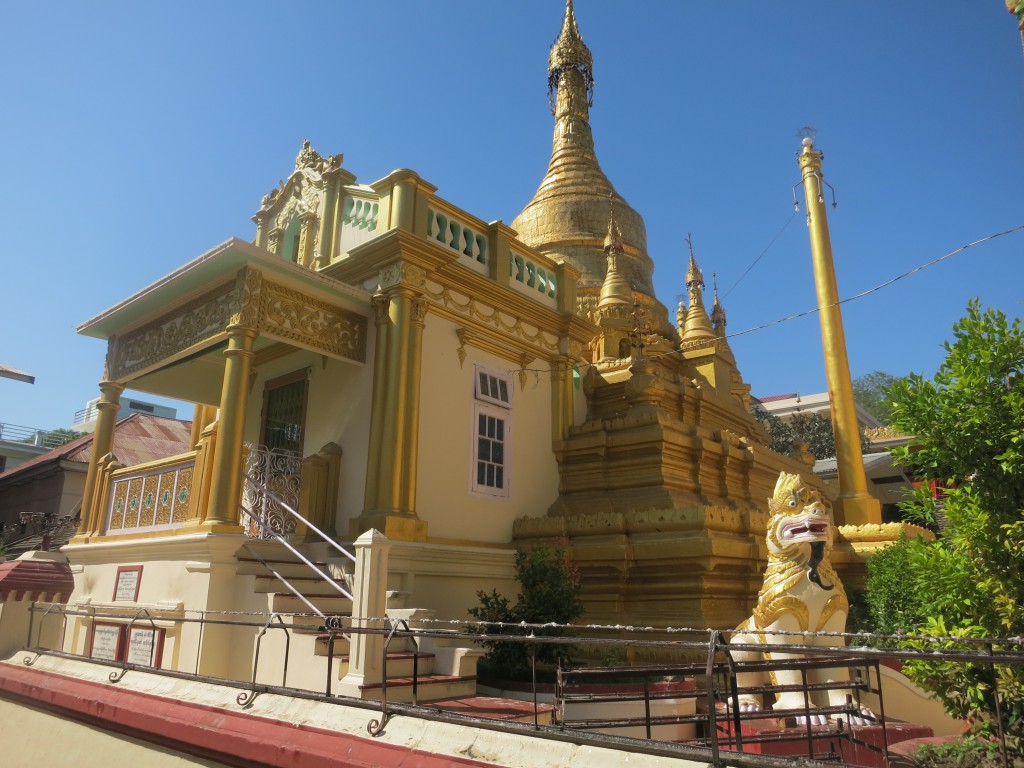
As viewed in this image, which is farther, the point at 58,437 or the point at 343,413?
the point at 58,437

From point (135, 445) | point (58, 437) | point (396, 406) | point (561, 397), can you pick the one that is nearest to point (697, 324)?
point (561, 397)

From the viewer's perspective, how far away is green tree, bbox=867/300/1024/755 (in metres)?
4.45

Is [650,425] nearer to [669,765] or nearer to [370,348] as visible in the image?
[370,348]

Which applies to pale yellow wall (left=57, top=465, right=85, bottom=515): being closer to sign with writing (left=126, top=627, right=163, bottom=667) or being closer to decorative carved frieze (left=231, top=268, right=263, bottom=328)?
sign with writing (left=126, top=627, right=163, bottom=667)

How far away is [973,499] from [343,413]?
800 cm

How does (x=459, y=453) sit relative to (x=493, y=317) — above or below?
below

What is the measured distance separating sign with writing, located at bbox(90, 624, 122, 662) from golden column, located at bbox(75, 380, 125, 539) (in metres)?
1.53

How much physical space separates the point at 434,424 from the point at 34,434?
111ft

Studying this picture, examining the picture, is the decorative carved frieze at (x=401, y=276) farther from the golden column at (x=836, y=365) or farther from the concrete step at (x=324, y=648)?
the golden column at (x=836, y=365)

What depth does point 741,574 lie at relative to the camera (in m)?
10.3

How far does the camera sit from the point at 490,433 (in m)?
11.4

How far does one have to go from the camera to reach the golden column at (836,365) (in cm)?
1311

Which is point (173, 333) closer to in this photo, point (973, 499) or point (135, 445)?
point (973, 499)

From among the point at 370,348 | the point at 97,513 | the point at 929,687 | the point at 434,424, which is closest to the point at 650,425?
the point at 434,424
